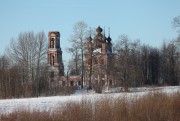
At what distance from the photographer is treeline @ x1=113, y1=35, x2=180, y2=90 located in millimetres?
52406

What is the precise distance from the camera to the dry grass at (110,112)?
12625 mm

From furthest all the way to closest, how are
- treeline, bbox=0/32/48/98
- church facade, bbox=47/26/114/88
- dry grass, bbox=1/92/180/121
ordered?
church facade, bbox=47/26/114/88, treeline, bbox=0/32/48/98, dry grass, bbox=1/92/180/121

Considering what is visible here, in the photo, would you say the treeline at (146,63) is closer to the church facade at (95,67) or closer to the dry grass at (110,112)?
the church facade at (95,67)

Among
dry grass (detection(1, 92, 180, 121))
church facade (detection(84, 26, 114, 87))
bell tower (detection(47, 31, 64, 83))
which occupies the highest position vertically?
bell tower (detection(47, 31, 64, 83))

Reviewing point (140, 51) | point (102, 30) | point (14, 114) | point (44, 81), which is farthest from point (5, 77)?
point (140, 51)

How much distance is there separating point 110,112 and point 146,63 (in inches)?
2626

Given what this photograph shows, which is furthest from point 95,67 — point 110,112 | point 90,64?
point 110,112

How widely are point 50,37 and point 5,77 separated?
4319cm

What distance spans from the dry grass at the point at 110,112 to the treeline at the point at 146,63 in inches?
1449

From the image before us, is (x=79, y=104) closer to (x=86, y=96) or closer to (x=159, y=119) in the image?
(x=86, y=96)

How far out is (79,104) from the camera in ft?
43.2

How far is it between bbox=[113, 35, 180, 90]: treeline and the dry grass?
121ft

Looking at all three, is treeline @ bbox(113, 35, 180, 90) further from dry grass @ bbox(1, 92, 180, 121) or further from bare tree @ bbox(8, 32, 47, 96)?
dry grass @ bbox(1, 92, 180, 121)

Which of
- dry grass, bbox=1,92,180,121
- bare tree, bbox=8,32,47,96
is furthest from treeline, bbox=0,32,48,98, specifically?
dry grass, bbox=1,92,180,121
